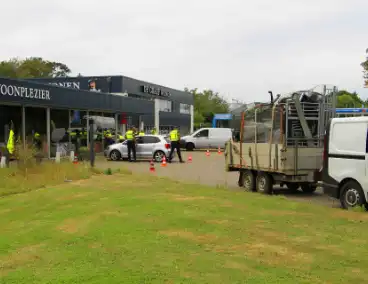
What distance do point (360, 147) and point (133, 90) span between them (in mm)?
33822

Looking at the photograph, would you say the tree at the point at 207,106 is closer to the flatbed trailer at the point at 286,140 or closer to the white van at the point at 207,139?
the white van at the point at 207,139

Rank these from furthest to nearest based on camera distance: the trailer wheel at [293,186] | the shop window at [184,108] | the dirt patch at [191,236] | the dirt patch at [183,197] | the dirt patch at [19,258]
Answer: the shop window at [184,108]
the trailer wheel at [293,186]
the dirt patch at [183,197]
the dirt patch at [191,236]
the dirt patch at [19,258]

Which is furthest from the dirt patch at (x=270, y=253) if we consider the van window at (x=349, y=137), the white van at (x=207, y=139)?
the white van at (x=207, y=139)

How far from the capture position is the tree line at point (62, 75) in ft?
189

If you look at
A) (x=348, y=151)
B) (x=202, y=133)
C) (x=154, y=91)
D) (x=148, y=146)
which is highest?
(x=154, y=91)

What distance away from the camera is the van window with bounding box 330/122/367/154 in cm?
914

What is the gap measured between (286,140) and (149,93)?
34.8m

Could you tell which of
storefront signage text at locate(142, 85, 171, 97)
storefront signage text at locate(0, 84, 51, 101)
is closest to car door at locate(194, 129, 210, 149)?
storefront signage text at locate(142, 85, 171, 97)

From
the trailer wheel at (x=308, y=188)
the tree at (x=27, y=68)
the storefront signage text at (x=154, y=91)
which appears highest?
the tree at (x=27, y=68)

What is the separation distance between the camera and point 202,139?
34.8m

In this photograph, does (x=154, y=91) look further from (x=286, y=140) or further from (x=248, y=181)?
(x=286, y=140)

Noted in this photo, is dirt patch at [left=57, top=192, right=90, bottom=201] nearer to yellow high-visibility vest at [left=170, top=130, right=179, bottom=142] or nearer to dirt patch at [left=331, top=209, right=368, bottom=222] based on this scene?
dirt patch at [left=331, top=209, right=368, bottom=222]

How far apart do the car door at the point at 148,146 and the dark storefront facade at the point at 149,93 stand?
39.3 ft

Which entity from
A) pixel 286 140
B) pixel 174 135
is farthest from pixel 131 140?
pixel 286 140
